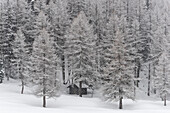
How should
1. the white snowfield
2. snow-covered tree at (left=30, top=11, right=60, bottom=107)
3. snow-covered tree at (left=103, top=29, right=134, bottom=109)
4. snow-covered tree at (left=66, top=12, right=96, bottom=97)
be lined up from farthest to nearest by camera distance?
snow-covered tree at (left=66, top=12, right=96, bottom=97), snow-covered tree at (left=103, top=29, right=134, bottom=109), snow-covered tree at (left=30, top=11, right=60, bottom=107), the white snowfield

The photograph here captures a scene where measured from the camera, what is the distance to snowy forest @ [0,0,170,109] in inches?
1528

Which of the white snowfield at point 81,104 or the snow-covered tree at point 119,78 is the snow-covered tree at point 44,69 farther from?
the snow-covered tree at point 119,78

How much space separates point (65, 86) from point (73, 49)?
9561mm

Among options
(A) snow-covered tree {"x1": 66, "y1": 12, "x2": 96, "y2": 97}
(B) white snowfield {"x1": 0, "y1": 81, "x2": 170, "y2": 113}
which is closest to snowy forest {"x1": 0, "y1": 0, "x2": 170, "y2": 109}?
(A) snow-covered tree {"x1": 66, "y1": 12, "x2": 96, "y2": 97}

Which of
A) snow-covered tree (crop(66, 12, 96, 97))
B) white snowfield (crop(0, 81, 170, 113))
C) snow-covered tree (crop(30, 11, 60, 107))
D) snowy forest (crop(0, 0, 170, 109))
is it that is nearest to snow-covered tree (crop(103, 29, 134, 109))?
snowy forest (crop(0, 0, 170, 109))

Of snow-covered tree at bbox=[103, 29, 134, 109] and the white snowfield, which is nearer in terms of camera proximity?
the white snowfield

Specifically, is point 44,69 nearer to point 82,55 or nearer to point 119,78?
point 82,55

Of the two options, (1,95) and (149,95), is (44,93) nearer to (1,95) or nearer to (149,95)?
(1,95)

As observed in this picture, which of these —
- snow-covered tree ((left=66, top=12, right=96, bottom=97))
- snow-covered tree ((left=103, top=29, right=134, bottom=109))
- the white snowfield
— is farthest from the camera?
snow-covered tree ((left=66, top=12, right=96, bottom=97))

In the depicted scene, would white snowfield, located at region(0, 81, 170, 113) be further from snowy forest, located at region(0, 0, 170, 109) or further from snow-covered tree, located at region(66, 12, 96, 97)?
snow-covered tree, located at region(66, 12, 96, 97)

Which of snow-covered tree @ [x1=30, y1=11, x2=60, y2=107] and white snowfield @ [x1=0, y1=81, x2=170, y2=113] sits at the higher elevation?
snow-covered tree @ [x1=30, y1=11, x2=60, y2=107]

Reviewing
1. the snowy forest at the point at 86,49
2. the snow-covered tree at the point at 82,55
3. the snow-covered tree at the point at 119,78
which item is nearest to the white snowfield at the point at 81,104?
the snowy forest at the point at 86,49

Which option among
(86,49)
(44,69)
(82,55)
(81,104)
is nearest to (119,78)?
(81,104)

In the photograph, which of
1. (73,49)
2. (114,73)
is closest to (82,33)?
(73,49)
